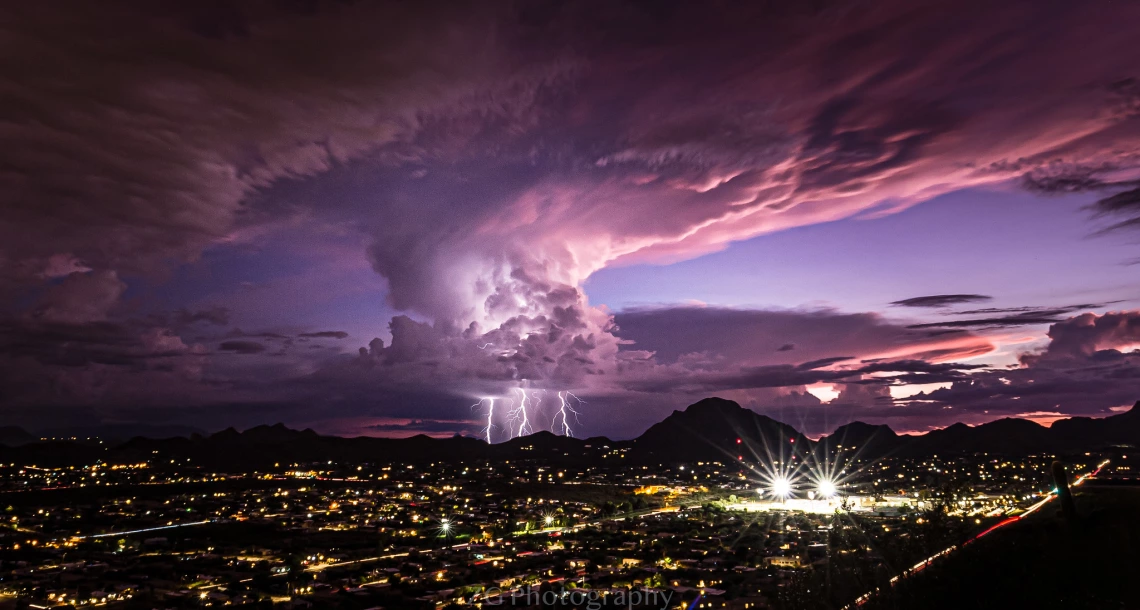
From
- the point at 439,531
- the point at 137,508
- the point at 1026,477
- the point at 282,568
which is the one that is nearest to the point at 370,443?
the point at 137,508

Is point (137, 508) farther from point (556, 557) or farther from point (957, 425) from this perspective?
point (957, 425)

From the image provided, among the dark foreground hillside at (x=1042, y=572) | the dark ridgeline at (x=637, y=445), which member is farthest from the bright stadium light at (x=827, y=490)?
the dark ridgeline at (x=637, y=445)

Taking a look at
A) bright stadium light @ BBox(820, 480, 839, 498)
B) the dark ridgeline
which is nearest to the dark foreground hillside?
bright stadium light @ BBox(820, 480, 839, 498)

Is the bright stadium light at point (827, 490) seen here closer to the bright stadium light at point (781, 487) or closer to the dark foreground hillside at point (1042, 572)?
the bright stadium light at point (781, 487)

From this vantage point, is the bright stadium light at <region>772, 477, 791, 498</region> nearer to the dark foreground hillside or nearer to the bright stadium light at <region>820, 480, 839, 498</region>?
the bright stadium light at <region>820, 480, 839, 498</region>

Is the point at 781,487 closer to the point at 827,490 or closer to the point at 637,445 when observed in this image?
the point at 827,490

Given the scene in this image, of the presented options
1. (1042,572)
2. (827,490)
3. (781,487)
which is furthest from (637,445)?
(1042,572)

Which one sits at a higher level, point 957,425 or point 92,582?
point 957,425
